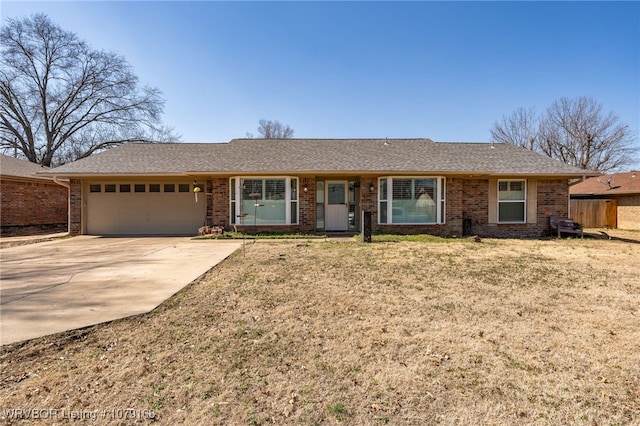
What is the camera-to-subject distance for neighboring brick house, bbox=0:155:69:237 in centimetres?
1335

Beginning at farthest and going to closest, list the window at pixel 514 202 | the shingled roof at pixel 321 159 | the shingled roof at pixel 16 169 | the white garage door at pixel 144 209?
1. the shingled roof at pixel 16 169
2. the white garage door at pixel 144 209
3. the window at pixel 514 202
4. the shingled roof at pixel 321 159

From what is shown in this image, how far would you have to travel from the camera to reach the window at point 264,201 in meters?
11.3

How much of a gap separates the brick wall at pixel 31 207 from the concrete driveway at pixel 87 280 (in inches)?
245

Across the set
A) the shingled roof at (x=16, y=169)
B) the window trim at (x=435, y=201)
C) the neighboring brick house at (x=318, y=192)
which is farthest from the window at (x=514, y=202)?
the shingled roof at (x=16, y=169)

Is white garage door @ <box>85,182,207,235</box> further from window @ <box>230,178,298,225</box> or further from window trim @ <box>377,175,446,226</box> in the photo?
window trim @ <box>377,175,446,226</box>

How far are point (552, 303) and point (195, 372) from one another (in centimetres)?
448

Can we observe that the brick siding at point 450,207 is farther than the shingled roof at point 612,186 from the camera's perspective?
No

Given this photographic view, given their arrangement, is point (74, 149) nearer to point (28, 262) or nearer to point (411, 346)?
point (28, 262)

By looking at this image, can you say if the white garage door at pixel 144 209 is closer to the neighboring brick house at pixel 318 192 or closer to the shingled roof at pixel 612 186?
the neighboring brick house at pixel 318 192

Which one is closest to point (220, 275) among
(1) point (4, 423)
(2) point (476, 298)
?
(1) point (4, 423)

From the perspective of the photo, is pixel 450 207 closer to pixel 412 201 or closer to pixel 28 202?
pixel 412 201

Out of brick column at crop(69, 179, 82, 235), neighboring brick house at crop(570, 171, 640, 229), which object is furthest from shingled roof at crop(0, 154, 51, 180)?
neighboring brick house at crop(570, 171, 640, 229)

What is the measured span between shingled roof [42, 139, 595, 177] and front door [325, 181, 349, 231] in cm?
109

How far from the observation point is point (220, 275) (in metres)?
5.71
